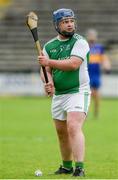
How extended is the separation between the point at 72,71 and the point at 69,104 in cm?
42

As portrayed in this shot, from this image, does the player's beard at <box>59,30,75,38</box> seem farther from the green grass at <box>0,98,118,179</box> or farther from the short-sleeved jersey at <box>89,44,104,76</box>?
the short-sleeved jersey at <box>89,44,104,76</box>

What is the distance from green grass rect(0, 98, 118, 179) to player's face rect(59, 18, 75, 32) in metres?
1.85

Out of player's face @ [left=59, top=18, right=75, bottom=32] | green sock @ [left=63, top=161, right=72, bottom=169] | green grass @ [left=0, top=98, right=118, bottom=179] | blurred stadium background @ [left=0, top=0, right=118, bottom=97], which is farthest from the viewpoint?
blurred stadium background @ [left=0, top=0, right=118, bottom=97]

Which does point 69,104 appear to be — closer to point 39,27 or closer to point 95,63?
point 95,63

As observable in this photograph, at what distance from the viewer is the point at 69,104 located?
32.8 feet

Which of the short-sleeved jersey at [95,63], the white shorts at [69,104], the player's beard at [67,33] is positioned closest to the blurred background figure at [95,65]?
the short-sleeved jersey at [95,63]

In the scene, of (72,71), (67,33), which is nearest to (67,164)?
(72,71)

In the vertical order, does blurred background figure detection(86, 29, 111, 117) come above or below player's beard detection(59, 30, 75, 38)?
below

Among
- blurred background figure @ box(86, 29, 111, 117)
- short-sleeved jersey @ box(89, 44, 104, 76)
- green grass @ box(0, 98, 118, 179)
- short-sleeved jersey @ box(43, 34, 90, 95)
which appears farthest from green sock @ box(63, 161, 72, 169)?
short-sleeved jersey @ box(89, 44, 104, 76)

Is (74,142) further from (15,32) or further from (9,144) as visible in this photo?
(15,32)

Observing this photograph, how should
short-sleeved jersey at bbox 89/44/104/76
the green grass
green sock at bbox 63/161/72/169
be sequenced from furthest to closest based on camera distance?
short-sleeved jersey at bbox 89/44/104/76, the green grass, green sock at bbox 63/161/72/169

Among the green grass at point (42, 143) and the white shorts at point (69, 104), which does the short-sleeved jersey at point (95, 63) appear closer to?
the green grass at point (42, 143)

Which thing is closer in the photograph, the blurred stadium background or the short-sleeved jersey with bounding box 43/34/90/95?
the short-sleeved jersey with bounding box 43/34/90/95

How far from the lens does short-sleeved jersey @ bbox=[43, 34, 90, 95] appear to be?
9961mm
